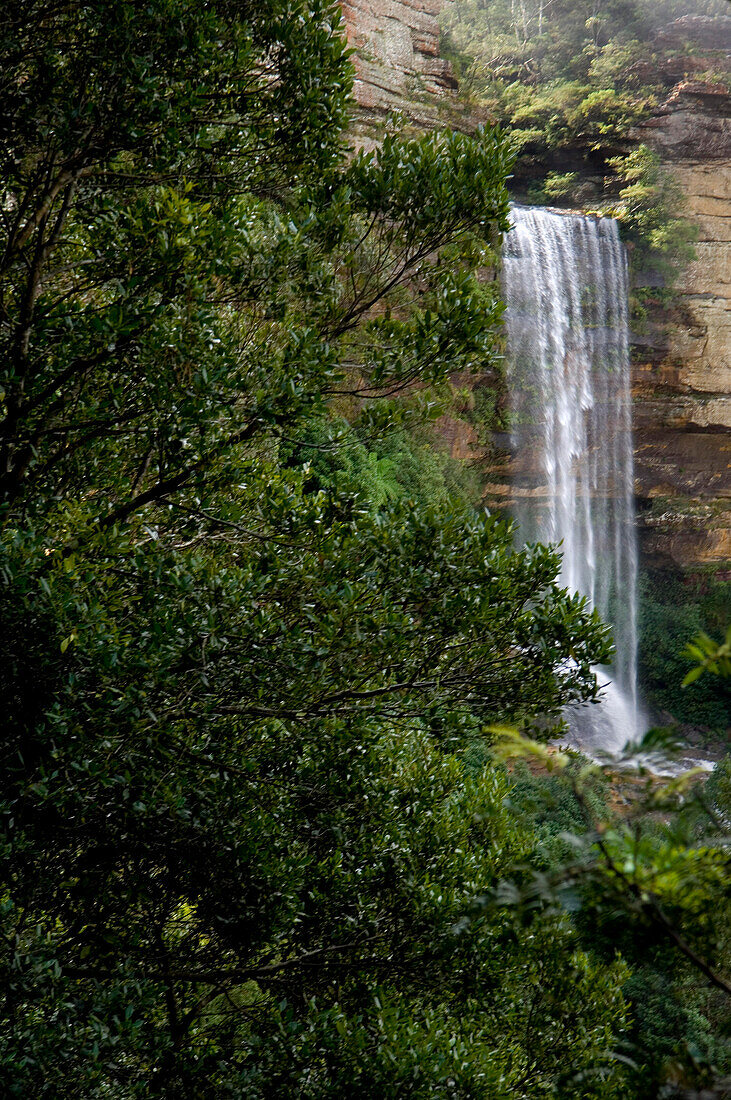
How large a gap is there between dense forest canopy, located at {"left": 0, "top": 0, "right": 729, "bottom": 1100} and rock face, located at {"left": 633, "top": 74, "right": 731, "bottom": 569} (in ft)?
54.6

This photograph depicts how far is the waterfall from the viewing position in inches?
709

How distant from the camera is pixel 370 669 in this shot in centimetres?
348

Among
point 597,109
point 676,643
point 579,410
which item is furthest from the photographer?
point 597,109

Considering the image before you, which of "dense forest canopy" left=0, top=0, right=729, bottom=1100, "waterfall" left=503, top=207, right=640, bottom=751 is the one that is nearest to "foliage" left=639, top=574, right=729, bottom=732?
"waterfall" left=503, top=207, right=640, bottom=751

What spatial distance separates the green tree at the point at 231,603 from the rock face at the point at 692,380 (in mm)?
16756

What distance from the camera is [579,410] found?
18984 mm

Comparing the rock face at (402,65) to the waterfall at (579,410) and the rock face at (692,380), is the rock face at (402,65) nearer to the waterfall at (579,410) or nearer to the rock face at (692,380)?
the waterfall at (579,410)

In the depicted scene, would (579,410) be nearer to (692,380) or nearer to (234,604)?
(692,380)

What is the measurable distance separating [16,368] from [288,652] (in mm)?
1455

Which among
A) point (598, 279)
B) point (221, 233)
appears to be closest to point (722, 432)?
point (598, 279)

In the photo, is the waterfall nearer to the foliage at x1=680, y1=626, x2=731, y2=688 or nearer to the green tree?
the green tree

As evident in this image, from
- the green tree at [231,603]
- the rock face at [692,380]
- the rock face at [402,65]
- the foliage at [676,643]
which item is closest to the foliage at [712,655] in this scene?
the green tree at [231,603]

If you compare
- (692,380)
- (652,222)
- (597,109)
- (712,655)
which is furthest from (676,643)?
(712,655)

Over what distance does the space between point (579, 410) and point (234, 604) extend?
17166mm
